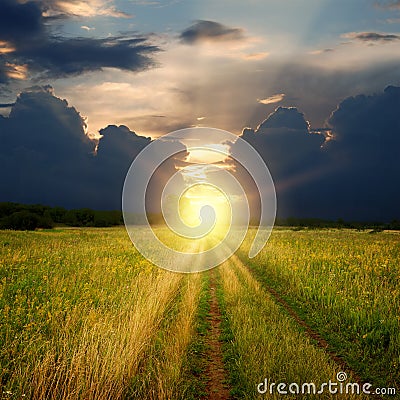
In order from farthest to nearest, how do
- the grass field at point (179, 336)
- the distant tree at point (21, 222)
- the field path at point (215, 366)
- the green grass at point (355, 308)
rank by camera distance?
the distant tree at point (21, 222) → the green grass at point (355, 308) → the field path at point (215, 366) → the grass field at point (179, 336)

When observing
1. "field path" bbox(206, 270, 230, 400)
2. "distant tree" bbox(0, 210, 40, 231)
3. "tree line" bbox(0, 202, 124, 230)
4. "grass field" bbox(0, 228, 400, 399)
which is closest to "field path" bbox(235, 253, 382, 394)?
"grass field" bbox(0, 228, 400, 399)

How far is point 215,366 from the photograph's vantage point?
7523mm

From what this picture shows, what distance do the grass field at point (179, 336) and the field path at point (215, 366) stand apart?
55 millimetres

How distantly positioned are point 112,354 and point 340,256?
1664 centimetres

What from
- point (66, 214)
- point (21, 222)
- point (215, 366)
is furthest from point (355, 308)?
point (66, 214)

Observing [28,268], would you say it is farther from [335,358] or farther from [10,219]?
[10,219]

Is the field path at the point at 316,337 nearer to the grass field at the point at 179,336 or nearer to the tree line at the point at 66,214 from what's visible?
the grass field at the point at 179,336

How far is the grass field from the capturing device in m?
6.09

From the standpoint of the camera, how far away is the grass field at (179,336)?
609cm

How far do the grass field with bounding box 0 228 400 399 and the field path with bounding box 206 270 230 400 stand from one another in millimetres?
55

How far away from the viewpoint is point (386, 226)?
462 feet

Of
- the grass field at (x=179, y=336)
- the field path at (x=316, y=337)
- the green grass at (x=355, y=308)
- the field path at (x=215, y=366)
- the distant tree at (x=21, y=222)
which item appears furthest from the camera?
the distant tree at (x=21, y=222)

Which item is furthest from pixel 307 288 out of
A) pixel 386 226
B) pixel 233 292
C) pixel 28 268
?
pixel 386 226

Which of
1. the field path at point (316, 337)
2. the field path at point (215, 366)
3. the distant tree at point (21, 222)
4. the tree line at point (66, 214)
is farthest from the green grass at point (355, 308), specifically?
the tree line at point (66, 214)
